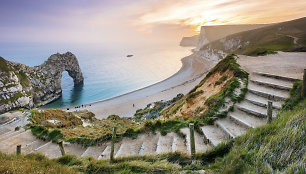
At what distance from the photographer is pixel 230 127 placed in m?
6.30

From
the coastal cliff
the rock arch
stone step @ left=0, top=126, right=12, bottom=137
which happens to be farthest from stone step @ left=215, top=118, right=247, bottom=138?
the rock arch

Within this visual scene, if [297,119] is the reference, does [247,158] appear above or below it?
below

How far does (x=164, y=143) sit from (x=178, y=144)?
676 mm

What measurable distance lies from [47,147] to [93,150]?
10.3ft

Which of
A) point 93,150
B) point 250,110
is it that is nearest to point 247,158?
point 250,110

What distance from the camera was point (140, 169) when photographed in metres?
3.94

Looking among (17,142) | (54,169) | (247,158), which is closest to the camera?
(247,158)

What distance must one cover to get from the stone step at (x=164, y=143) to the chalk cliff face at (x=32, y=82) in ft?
128

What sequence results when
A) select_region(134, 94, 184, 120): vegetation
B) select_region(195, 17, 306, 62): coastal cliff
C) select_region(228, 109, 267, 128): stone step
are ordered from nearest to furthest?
select_region(228, 109, 267, 128): stone step < select_region(134, 94, 184, 120): vegetation < select_region(195, 17, 306, 62): coastal cliff

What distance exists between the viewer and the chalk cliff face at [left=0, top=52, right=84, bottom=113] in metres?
32.3

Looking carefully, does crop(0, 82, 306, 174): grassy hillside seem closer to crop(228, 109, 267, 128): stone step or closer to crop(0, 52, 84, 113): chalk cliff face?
crop(228, 109, 267, 128): stone step

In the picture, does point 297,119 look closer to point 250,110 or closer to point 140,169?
point 250,110

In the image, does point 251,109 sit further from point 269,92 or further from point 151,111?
point 151,111

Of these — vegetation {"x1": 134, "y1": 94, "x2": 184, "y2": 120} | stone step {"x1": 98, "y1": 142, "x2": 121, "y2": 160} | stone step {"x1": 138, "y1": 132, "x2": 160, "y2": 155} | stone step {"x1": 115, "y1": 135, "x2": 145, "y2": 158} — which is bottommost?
vegetation {"x1": 134, "y1": 94, "x2": 184, "y2": 120}
